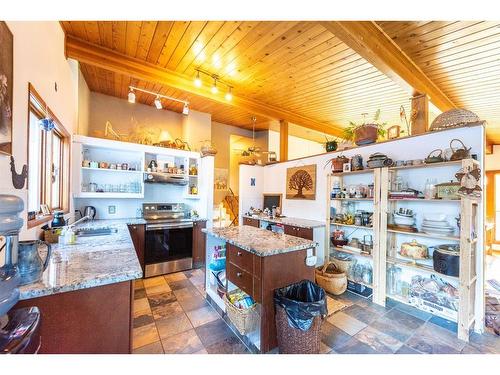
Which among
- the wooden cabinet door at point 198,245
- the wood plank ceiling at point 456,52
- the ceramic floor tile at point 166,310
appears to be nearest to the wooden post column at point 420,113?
the wood plank ceiling at point 456,52

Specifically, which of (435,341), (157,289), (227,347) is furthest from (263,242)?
(157,289)

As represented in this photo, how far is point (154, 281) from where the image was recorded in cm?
316

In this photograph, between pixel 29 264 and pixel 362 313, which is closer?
pixel 29 264

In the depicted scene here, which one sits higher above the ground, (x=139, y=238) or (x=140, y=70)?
(x=140, y=70)

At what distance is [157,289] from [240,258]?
5.40 feet

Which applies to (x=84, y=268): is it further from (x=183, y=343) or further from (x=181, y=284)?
(x=181, y=284)

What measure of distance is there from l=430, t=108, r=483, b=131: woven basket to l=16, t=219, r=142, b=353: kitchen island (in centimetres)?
311

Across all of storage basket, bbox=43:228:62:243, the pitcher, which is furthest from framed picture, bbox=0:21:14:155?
storage basket, bbox=43:228:62:243

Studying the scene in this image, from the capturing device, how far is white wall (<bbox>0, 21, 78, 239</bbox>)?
1298mm

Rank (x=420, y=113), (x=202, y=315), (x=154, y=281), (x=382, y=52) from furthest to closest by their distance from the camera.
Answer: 1. (x=154, y=281)
2. (x=420, y=113)
3. (x=382, y=52)
4. (x=202, y=315)

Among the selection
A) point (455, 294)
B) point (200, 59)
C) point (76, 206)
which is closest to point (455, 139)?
point (455, 294)

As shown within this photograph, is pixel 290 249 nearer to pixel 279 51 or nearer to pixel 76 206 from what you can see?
pixel 279 51

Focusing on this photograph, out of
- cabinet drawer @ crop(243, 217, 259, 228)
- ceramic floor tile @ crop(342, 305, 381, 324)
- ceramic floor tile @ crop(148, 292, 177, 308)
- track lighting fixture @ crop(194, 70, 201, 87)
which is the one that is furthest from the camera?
cabinet drawer @ crop(243, 217, 259, 228)

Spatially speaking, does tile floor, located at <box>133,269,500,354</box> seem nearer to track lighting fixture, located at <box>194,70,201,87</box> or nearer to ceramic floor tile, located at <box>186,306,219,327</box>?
ceramic floor tile, located at <box>186,306,219,327</box>
